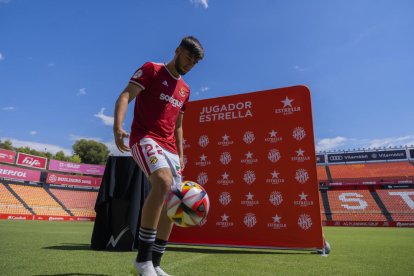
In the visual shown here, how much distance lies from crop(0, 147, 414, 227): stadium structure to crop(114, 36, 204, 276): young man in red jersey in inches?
1054

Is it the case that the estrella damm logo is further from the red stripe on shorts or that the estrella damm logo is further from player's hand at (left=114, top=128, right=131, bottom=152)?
player's hand at (left=114, top=128, right=131, bottom=152)

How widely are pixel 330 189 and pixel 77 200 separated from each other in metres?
30.5

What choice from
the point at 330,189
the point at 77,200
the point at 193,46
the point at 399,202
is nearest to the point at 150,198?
the point at 193,46

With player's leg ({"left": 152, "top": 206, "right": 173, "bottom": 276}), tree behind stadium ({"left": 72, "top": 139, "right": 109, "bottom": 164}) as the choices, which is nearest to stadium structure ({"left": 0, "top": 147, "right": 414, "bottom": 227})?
tree behind stadium ({"left": 72, "top": 139, "right": 109, "bottom": 164})

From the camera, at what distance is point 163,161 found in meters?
2.22

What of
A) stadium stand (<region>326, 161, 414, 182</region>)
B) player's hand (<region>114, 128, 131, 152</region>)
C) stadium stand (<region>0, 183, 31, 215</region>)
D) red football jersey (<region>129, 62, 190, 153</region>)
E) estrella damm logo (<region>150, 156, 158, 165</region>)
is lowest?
stadium stand (<region>0, 183, 31, 215</region>)

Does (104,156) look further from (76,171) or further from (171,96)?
(171,96)

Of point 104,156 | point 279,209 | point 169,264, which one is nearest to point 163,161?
point 169,264

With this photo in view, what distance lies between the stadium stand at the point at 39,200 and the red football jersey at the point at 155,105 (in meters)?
31.9

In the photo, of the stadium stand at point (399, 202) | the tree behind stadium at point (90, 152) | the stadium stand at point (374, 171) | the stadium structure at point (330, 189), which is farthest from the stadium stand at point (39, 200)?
the stadium stand at point (399, 202)

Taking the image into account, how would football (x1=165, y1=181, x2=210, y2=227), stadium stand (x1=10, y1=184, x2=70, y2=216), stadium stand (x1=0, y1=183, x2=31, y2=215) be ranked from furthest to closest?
stadium stand (x1=10, y1=184, x2=70, y2=216) < stadium stand (x1=0, y1=183, x2=31, y2=215) < football (x1=165, y1=181, x2=210, y2=227)

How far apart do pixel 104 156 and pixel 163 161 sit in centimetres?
6044

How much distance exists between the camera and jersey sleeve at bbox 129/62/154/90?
2.34 meters

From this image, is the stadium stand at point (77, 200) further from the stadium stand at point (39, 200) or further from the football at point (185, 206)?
the football at point (185, 206)
